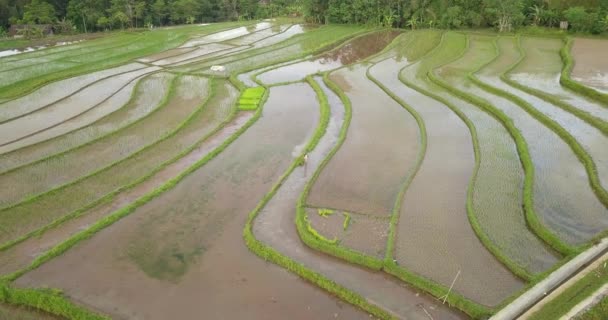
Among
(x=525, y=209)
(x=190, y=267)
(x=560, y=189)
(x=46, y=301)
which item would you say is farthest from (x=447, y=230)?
(x=46, y=301)

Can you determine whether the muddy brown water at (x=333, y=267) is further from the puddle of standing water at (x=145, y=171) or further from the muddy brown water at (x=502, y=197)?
the puddle of standing water at (x=145, y=171)

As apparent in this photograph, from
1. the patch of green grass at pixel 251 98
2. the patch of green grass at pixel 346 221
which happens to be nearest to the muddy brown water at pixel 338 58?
the patch of green grass at pixel 251 98

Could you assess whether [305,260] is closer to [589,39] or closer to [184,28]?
[589,39]

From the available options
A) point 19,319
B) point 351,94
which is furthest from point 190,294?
point 351,94

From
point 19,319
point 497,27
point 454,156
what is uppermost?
point 497,27

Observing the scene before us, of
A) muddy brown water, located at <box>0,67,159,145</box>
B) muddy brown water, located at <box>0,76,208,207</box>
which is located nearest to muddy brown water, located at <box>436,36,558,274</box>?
muddy brown water, located at <box>0,76,208,207</box>

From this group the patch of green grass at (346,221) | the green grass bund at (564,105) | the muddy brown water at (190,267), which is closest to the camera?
the muddy brown water at (190,267)
